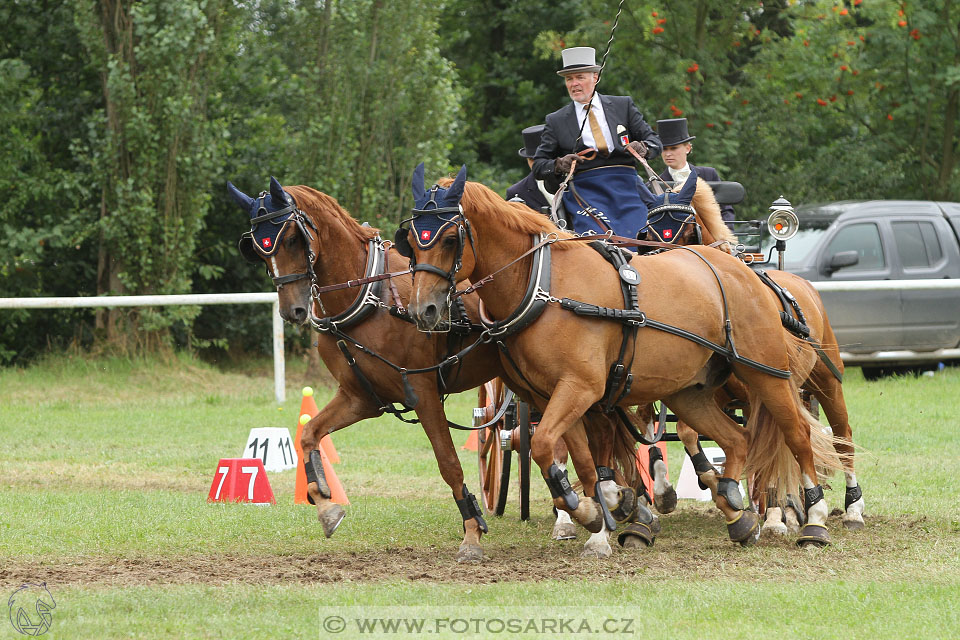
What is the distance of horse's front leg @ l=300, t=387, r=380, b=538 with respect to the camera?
6.27 m

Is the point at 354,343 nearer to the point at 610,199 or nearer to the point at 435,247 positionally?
the point at 435,247

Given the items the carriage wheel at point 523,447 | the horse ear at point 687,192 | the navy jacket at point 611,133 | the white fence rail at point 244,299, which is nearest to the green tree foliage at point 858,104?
the white fence rail at point 244,299

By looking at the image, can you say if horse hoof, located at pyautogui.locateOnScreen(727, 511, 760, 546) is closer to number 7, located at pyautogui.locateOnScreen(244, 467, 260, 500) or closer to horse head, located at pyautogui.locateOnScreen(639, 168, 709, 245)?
horse head, located at pyautogui.locateOnScreen(639, 168, 709, 245)

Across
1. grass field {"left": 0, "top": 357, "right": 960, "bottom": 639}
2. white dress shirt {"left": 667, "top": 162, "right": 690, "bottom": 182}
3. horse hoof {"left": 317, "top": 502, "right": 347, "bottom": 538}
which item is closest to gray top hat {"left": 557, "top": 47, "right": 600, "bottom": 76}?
white dress shirt {"left": 667, "top": 162, "right": 690, "bottom": 182}

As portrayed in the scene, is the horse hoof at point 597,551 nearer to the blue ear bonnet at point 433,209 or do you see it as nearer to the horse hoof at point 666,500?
the horse hoof at point 666,500

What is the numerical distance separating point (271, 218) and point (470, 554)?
2095 millimetres

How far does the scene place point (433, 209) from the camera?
5.63 m

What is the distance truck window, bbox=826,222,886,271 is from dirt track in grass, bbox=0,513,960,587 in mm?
7731

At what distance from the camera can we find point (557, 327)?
580cm

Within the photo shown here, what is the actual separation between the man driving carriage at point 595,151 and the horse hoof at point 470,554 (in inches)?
80.2

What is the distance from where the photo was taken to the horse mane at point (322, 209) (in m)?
6.34

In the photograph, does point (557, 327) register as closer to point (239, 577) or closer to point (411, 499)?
point (239, 577)

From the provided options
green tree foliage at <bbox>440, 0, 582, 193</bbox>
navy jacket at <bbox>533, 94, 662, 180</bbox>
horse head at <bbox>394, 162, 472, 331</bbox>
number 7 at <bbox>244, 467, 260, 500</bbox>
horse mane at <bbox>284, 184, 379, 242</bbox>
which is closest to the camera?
horse head at <bbox>394, 162, 472, 331</bbox>

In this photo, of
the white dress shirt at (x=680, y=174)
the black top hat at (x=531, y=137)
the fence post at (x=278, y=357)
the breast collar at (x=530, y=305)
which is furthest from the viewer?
the fence post at (x=278, y=357)
